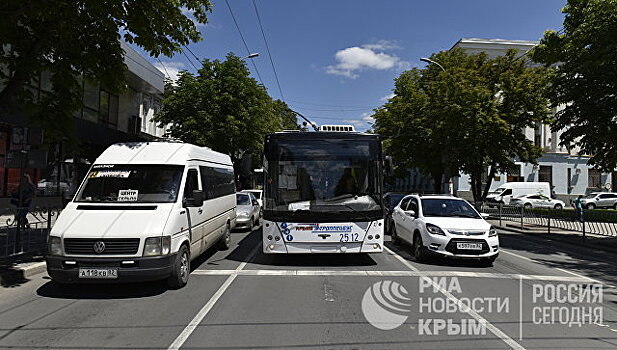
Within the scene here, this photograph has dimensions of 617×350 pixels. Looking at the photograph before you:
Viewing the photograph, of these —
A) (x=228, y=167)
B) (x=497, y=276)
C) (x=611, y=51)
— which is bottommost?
(x=497, y=276)

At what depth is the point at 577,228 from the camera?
17609 mm

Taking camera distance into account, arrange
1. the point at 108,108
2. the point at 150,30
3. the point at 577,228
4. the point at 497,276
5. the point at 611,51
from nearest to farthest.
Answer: the point at 497,276
the point at 150,30
the point at 611,51
the point at 577,228
the point at 108,108

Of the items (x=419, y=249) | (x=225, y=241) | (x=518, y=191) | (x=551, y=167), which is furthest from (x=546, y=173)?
(x=225, y=241)

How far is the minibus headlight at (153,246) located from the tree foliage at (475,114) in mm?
17290

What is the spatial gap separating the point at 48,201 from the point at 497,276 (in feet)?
63.8

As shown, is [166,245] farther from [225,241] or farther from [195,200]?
[225,241]

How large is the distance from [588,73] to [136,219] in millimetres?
13641

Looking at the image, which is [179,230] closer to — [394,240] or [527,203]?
[394,240]

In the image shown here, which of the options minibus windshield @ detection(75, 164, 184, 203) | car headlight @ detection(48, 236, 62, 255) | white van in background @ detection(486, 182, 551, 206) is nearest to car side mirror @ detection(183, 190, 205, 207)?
minibus windshield @ detection(75, 164, 184, 203)

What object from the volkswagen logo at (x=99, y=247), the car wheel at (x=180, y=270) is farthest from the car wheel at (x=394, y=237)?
the volkswagen logo at (x=99, y=247)

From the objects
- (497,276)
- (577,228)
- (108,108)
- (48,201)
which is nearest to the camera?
(497,276)

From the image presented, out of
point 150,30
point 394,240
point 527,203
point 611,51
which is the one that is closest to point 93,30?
point 150,30

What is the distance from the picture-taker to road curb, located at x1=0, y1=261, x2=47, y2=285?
715 centimetres

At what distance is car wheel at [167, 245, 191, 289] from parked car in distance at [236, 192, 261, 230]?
26.8ft
